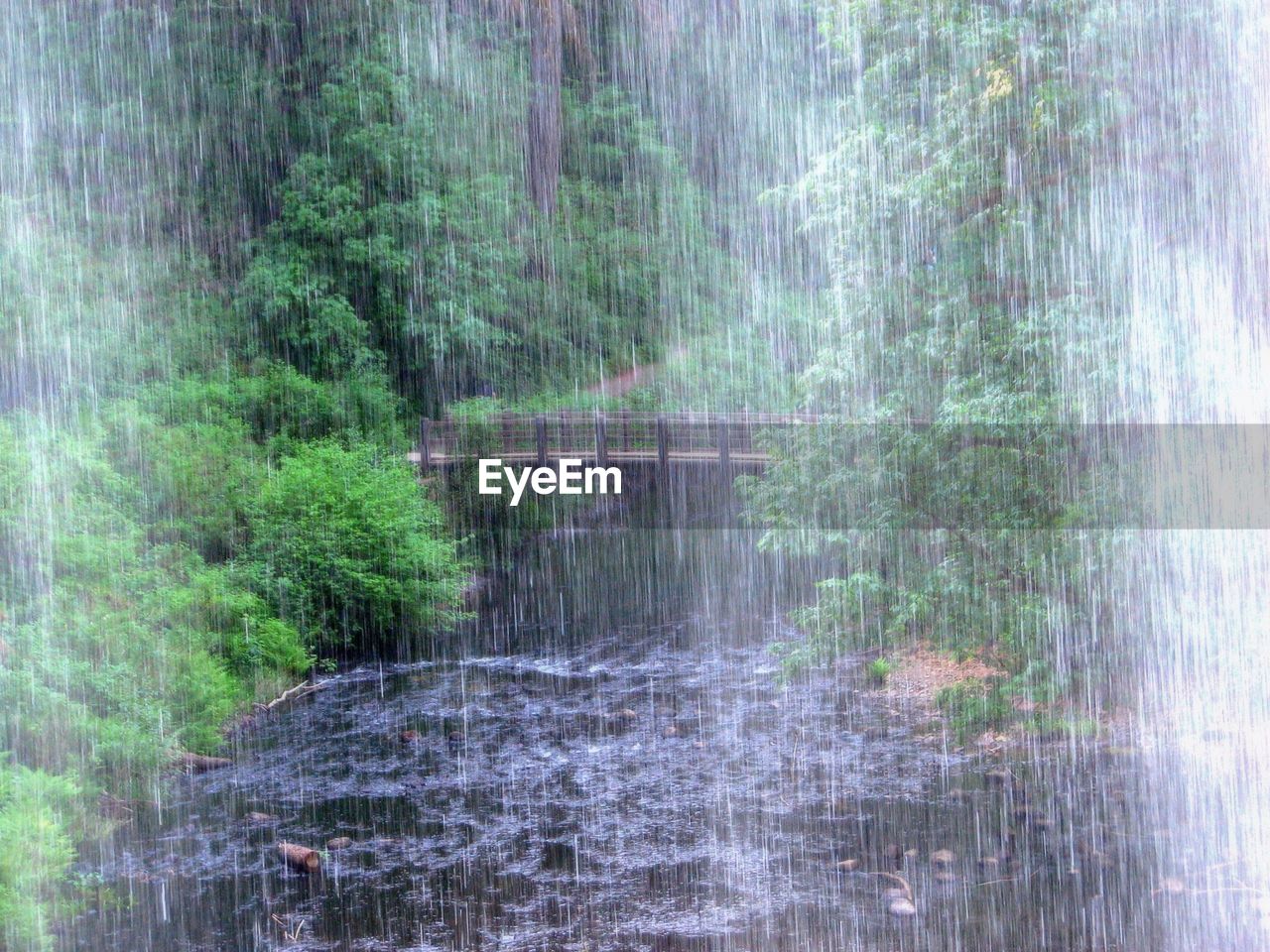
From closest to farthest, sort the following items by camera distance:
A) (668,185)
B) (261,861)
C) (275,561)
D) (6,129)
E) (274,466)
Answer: (261,861) < (275,561) < (274,466) < (6,129) < (668,185)

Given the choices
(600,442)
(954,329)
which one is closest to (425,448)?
(600,442)

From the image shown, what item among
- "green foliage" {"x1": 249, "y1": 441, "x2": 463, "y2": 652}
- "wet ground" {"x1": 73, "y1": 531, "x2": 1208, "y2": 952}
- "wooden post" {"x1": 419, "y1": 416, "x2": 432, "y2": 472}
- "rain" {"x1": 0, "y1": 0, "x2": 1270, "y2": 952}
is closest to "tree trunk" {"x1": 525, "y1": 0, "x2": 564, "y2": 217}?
"wooden post" {"x1": 419, "y1": 416, "x2": 432, "y2": 472}

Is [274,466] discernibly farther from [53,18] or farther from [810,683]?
[53,18]

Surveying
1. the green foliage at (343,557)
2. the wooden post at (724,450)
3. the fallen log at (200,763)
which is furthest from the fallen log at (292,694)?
the wooden post at (724,450)

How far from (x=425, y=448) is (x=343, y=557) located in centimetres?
466

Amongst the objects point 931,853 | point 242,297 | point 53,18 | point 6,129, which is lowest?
point 931,853

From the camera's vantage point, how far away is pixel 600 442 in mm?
19234

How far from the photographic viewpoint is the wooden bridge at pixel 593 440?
1847cm

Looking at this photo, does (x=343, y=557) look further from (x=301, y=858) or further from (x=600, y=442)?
(x=600, y=442)

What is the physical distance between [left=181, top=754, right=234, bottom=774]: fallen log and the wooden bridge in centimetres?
839

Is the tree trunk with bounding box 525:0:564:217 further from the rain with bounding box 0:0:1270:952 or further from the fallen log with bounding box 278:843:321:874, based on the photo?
the fallen log with bounding box 278:843:321:874

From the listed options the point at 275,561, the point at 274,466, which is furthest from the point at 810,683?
the point at 274,466

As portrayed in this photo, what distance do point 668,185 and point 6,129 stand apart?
13891 millimetres

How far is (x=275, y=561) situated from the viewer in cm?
1346
